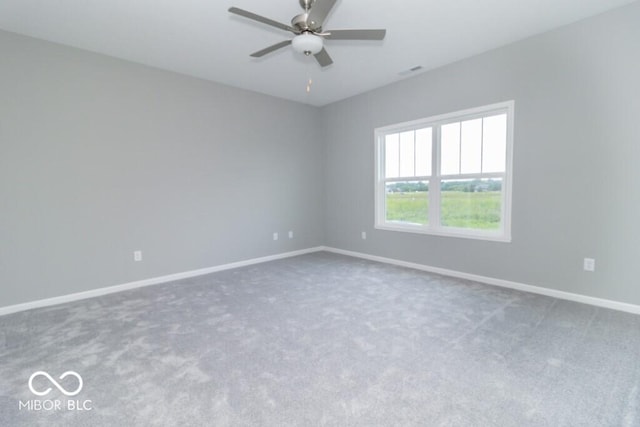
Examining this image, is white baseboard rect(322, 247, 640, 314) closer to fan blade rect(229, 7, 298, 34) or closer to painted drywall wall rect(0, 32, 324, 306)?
painted drywall wall rect(0, 32, 324, 306)

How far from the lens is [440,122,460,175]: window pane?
12.7ft

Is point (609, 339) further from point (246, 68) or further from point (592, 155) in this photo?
point (246, 68)

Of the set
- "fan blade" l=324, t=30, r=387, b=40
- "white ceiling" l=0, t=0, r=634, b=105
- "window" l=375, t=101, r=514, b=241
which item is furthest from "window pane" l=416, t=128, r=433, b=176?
"fan blade" l=324, t=30, r=387, b=40

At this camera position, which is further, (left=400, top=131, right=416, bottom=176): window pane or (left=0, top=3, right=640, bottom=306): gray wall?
(left=400, top=131, right=416, bottom=176): window pane

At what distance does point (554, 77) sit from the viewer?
9.82 ft

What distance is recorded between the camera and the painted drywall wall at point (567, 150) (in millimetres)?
2666

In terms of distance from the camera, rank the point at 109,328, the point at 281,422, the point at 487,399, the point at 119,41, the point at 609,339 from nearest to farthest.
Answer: the point at 281,422 < the point at 487,399 < the point at 609,339 < the point at 109,328 < the point at 119,41

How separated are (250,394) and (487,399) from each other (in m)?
1.33

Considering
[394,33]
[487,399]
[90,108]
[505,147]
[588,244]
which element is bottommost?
[487,399]

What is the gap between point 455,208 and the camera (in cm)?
395

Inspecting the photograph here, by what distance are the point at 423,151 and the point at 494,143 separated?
0.95 m

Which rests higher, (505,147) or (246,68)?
(246,68)

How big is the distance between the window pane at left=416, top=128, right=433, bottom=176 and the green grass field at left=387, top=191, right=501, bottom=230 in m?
0.33

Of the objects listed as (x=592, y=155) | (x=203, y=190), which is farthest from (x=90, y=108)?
(x=592, y=155)
